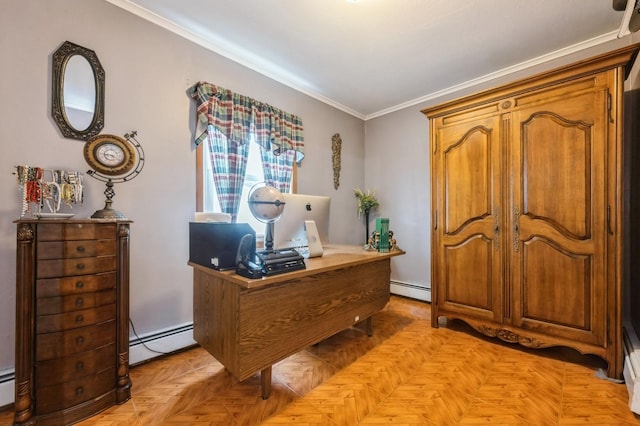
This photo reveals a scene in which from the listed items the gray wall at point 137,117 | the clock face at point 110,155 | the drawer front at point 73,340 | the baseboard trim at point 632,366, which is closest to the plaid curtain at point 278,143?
the gray wall at point 137,117

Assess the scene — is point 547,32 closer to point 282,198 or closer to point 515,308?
point 515,308

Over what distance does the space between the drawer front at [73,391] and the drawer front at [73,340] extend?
0.16 meters

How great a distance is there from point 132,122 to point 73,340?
1.53 meters

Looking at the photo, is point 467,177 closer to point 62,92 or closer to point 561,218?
point 561,218

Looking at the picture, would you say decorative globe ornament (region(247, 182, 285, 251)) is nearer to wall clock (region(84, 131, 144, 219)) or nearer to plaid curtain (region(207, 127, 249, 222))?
plaid curtain (region(207, 127, 249, 222))

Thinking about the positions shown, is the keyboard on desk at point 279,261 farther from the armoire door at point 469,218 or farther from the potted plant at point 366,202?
the potted plant at point 366,202

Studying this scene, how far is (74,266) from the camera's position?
147 cm

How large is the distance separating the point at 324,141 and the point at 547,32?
2.45 meters

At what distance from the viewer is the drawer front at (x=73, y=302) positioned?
139 centimetres

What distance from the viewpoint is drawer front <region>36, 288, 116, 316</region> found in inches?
54.7

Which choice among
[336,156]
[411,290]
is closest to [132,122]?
[336,156]

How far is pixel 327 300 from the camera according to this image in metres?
1.98

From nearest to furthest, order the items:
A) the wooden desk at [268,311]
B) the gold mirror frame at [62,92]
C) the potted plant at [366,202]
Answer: the wooden desk at [268,311], the gold mirror frame at [62,92], the potted plant at [366,202]

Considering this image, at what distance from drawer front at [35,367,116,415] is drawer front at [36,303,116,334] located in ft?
0.98
